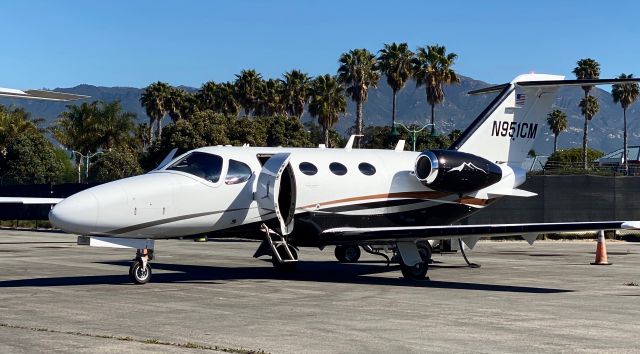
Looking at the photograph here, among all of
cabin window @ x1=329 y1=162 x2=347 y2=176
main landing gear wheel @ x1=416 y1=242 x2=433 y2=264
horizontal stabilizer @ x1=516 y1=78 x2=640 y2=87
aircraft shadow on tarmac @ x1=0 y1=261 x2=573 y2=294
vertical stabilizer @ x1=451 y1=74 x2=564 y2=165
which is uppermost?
horizontal stabilizer @ x1=516 y1=78 x2=640 y2=87

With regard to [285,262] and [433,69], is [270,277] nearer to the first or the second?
[285,262]

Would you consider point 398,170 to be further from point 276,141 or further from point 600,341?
point 276,141

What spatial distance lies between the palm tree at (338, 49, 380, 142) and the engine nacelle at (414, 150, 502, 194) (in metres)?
63.5

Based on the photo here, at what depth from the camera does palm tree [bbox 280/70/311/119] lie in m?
95.9

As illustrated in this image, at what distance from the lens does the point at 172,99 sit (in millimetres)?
106125

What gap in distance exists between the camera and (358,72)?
3386 inches

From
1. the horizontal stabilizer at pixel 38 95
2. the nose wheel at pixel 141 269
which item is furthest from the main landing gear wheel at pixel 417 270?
the horizontal stabilizer at pixel 38 95

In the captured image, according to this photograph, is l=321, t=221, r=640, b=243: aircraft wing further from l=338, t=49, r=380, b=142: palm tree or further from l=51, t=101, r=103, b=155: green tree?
l=51, t=101, r=103, b=155: green tree

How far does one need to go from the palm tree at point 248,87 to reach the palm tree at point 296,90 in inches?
116

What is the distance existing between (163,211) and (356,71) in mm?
69277

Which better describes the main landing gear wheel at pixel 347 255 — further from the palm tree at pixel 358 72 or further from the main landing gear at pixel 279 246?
the palm tree at pixel 358 72

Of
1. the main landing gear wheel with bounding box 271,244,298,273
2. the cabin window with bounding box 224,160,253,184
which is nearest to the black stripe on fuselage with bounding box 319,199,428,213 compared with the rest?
the main landing gear wheel with bounding box 271,244,298,273

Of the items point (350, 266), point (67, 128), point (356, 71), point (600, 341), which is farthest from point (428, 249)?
point (67, 128)

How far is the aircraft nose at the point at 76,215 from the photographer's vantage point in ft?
54.9
